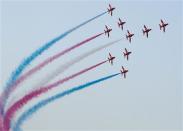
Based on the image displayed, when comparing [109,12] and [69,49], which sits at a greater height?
[109,12]

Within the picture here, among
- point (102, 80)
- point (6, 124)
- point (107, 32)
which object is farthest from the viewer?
point (107, 32)

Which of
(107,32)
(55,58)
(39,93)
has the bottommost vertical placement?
(39,93)

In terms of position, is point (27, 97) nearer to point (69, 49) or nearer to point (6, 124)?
point (6, 124)

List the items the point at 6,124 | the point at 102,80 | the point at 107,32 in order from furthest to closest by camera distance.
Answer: the point at 107,32 → the point at 102,80 → the point at 6,124

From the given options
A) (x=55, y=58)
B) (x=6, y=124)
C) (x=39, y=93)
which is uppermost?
(x=55, y=58)

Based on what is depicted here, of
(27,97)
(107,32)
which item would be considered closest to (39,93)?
(27,97)

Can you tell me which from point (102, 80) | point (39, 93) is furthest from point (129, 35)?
point (39, 93)

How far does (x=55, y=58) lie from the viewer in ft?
187

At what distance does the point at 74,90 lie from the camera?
55.9 metres

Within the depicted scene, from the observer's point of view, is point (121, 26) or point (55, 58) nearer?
point (55, 58)

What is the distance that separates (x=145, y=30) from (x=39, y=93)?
59.6 feet

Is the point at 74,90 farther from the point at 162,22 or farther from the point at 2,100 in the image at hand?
the point at 162,22

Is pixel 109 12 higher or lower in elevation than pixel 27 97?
higher

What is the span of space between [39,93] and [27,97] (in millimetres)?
1356
